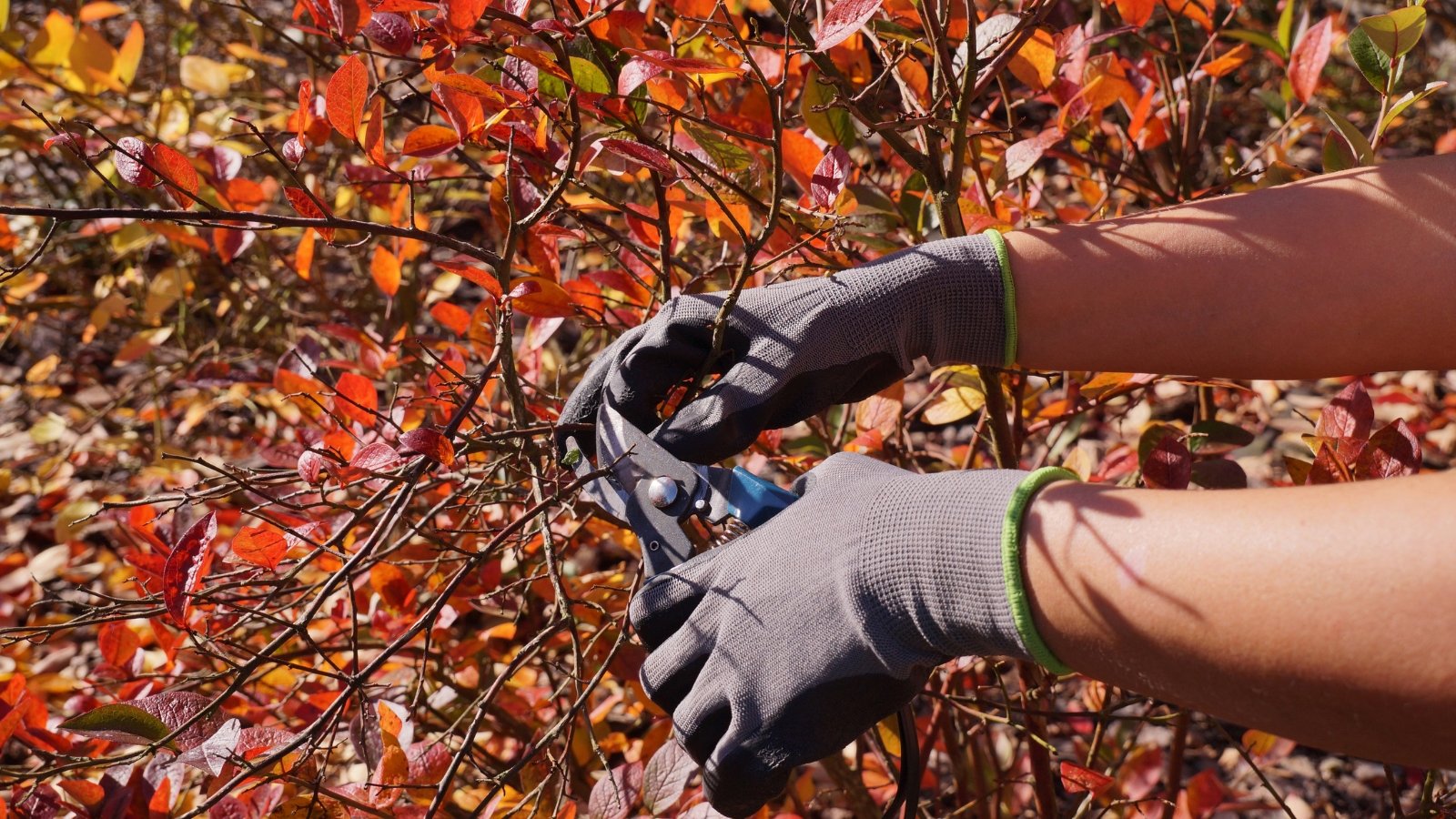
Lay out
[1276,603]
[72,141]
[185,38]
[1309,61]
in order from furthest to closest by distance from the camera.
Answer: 1. [185,38]
2. [1309,61]
3. [72,141]
4. [1276,603]

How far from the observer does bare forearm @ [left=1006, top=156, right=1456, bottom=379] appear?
4.37 feet

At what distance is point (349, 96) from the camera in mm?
1333

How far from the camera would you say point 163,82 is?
3395mm

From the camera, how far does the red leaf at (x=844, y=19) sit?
42.9 inches

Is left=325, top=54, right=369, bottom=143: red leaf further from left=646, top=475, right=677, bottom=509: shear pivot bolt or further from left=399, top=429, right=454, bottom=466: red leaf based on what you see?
left=646, top=475, right=677, bottom=509: shear pivot bolt

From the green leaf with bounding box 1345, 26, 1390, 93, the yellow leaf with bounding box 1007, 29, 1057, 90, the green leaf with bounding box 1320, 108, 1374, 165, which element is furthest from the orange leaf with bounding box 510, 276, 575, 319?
the green leaf with bounding box 1345, 26, 1390, 93

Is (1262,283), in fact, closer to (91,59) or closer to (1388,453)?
(1388,453)

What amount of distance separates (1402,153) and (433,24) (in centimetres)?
358

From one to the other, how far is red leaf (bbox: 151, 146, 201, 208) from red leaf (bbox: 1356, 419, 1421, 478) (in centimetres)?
144

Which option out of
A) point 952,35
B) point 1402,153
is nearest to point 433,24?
point 952,35

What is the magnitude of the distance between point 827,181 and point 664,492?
415mm

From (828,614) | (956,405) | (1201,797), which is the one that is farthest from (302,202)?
(1201,797)

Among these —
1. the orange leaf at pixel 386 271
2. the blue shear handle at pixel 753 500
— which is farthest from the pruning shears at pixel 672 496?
the orange leaf at pixel 386 271

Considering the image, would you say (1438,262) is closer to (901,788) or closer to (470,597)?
(901,788)
